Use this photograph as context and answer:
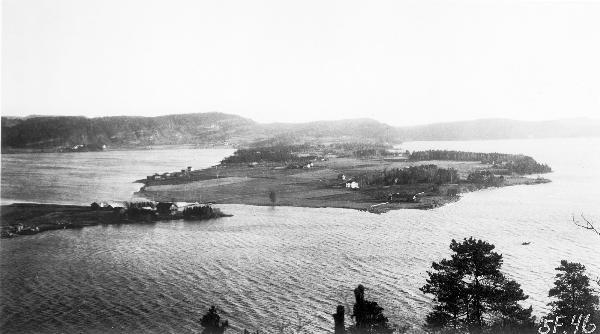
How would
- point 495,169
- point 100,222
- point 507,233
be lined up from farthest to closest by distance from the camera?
point 495,169 < point 100,222 < point 507,233

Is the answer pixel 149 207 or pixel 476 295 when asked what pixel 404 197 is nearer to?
pixel 149 207

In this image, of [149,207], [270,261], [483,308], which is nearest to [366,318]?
[483,308]

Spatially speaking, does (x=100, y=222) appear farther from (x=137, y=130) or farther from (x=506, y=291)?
(x=137, y=130)

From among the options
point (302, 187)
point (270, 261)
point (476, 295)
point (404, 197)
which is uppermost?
point (476, 295)

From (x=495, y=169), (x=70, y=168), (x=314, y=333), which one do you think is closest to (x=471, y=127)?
(x=495, y=169)

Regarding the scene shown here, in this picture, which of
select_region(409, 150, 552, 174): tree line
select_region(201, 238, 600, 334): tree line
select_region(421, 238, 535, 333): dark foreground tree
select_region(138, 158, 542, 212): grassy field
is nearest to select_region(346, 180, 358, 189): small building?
select_region(138, 158, 542, 212): grassy field
